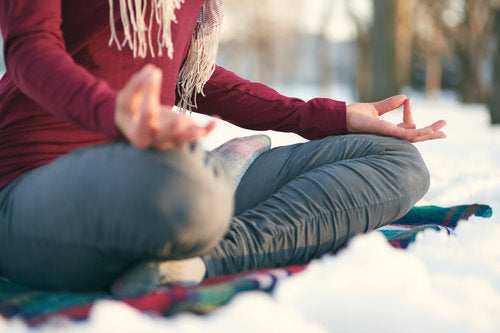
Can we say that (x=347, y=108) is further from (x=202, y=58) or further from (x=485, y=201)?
(x=485, y=201)

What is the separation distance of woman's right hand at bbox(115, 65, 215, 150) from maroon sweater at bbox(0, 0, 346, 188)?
49 mm

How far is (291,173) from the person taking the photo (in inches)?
56.9

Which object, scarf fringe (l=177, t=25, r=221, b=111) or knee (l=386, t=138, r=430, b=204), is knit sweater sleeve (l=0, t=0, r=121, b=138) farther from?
knee (l=386, t=138, r=430, b=204)

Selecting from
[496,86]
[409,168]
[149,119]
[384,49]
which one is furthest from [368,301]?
[384,49]

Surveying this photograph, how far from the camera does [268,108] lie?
1.64 meters

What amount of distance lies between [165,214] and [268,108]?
32.9 inches

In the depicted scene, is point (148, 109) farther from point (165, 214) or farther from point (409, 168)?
point (409, 168)

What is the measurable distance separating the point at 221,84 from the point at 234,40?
20.5 metres

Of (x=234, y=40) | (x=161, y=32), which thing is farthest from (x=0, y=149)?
(x=234, y=40)

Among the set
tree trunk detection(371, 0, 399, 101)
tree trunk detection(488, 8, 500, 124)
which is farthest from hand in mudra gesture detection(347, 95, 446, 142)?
tree trunk detection(371, 0, 399, 101)

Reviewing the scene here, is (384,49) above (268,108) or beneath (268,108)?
beneath

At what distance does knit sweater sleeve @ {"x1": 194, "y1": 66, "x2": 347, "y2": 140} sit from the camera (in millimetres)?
1624

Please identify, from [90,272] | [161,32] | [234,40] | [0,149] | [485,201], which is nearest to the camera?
[90,272]

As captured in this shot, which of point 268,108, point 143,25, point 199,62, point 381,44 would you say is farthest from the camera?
point 381,44
